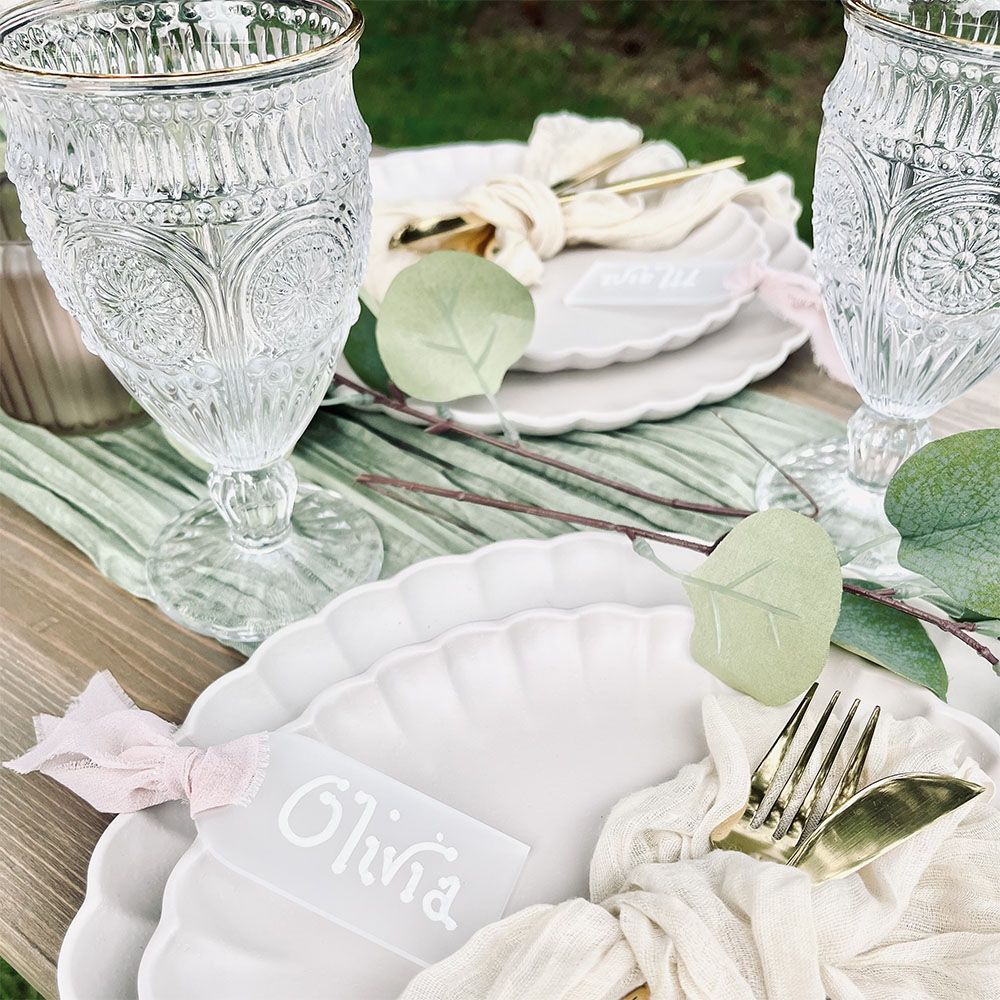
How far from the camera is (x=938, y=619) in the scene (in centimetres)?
52

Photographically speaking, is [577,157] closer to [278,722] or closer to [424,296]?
[424,296]

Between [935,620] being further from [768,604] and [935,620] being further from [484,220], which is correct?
[484,220]

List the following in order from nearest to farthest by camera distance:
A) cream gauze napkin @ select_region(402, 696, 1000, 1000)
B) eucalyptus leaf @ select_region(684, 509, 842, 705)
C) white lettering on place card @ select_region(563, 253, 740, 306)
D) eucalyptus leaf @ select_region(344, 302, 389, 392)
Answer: cream gauze napkin @ select_region(402, 696, 1000, 1000)
eucalyptus leaf @ select_region(684, 509, 842, 705)
eucalyptus leaf @ select_region(344, 302, 389, 392)
white lettering on place card @ select_region(563, 253, 740, 306)

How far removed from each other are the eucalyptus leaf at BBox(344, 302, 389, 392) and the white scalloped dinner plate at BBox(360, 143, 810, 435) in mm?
59

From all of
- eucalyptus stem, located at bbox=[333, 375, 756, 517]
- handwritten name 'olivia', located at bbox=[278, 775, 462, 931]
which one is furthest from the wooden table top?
eucalyptus stem, located at bbox=[333, 375, 756, 517]

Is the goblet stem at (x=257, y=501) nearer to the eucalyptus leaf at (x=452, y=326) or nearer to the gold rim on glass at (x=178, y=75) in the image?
the eucalyptus leaf at (x=452, y=326)

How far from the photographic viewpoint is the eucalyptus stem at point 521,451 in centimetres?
64

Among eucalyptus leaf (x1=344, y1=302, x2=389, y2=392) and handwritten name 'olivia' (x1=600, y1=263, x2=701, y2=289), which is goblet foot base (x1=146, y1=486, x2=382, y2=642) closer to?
eucalyptus leaf (x1=344, y1=302, x2=389, y2=392)

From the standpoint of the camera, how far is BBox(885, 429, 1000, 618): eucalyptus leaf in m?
0.50

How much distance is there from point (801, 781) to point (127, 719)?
302 mm

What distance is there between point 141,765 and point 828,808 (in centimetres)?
29

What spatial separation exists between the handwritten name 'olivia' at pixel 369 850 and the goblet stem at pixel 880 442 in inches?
15.3

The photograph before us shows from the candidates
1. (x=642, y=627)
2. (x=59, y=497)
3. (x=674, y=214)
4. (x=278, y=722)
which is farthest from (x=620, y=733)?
(x=674, y=214)

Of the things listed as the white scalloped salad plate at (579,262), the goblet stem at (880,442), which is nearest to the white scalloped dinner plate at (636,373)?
the white scalloped salad plate at (579,262)
